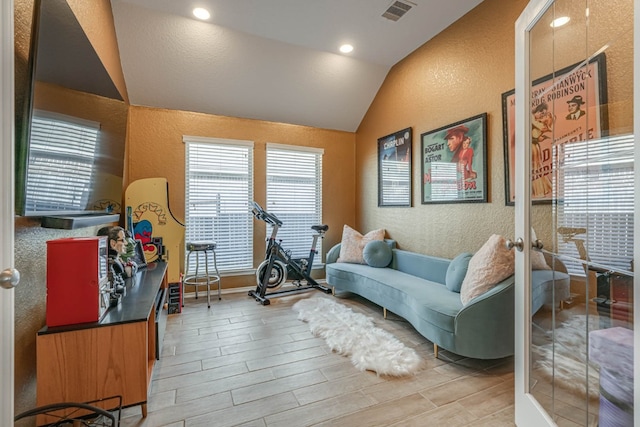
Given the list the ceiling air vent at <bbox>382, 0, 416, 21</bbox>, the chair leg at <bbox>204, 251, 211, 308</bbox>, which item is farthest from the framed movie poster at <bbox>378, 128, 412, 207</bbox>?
the chair leg at <bbox>204, 251, 211, 308</bbox>

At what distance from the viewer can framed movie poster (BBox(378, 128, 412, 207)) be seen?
382cm

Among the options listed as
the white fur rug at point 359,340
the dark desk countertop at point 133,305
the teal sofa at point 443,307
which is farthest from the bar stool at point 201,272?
the teal sofa at point 443,307

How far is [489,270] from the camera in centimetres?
219

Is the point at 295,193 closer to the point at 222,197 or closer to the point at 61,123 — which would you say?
the point at 222,197

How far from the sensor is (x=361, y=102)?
4.53 metres

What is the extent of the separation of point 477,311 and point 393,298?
94cm

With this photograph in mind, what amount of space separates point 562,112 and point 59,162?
2522 mm

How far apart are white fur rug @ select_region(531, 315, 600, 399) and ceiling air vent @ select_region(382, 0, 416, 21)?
2979 millimetres

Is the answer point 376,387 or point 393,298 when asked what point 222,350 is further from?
point 393,298

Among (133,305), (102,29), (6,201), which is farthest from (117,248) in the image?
(102,29)

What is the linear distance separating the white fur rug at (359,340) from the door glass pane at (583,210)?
928 millimetres

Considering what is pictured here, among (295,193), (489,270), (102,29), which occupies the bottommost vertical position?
(489,270)

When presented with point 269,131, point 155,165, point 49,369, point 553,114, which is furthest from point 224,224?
point 553,114

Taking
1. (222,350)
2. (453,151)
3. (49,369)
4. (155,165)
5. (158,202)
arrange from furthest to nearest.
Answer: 1. (155,165)
2. (158,202)
3. (453,151)
4. (222,350)
5. (49,369)
